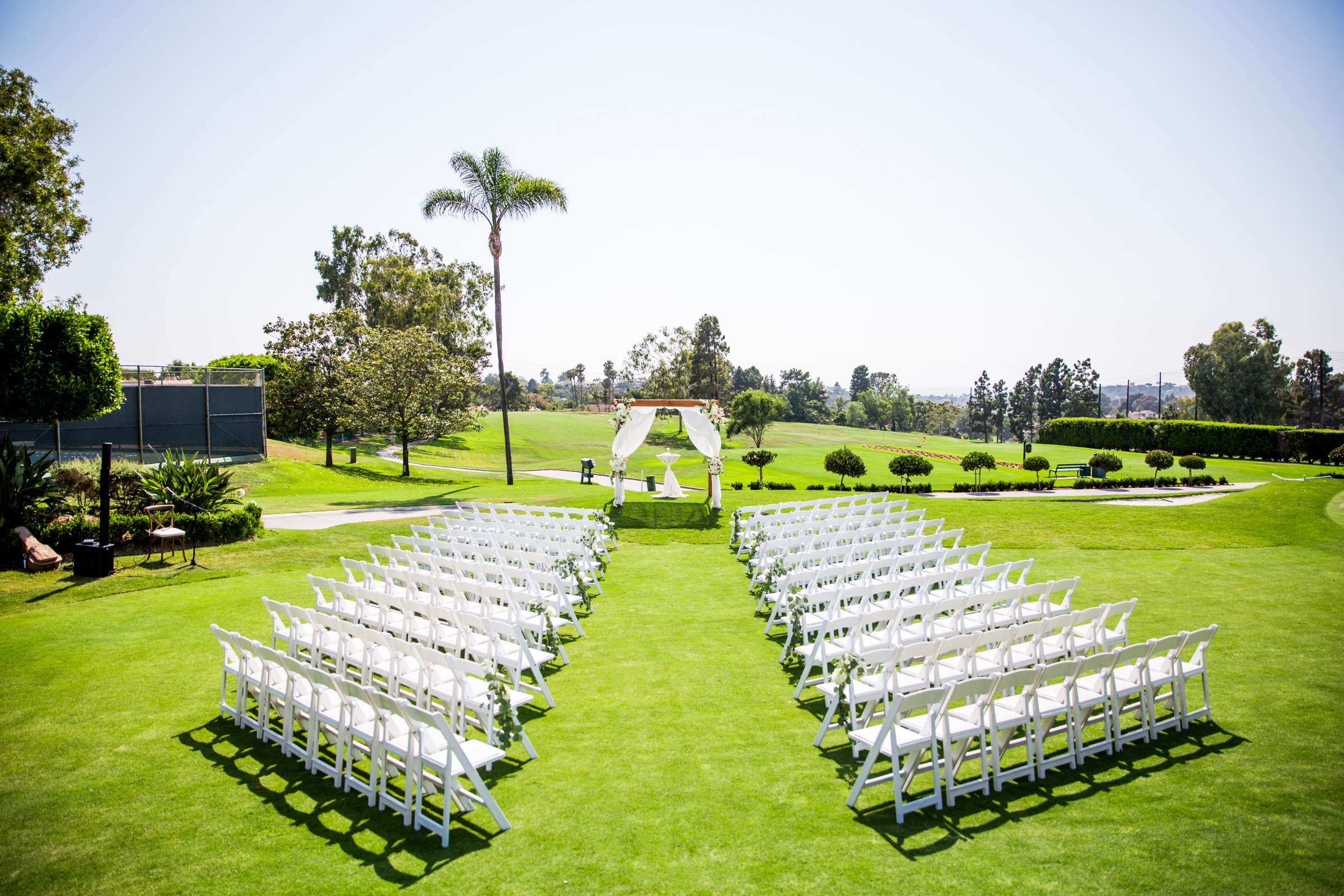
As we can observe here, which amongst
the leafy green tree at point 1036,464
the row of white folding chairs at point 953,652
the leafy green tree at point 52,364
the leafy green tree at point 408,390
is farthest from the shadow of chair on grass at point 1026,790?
the leafy green tree at point 408,390

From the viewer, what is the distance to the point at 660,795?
5.35 metres

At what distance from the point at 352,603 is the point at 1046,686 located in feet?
25.4

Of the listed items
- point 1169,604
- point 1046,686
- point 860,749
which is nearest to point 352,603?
point 860,749

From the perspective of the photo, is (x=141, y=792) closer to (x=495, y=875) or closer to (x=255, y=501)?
(x=495, y=875)

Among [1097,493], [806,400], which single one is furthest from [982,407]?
[1097,493]

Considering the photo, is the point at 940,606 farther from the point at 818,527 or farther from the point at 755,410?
the point at 755,410

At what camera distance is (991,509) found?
19625mm

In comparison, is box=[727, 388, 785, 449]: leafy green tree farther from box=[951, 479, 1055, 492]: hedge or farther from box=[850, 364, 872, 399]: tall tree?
box=[850, 364, 872, 399]: tall tree

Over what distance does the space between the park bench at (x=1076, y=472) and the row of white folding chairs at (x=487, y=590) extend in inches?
958

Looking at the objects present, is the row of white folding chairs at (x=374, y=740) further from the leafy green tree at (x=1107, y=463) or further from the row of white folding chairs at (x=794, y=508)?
the leafy green tree at (x=1107, y=463)

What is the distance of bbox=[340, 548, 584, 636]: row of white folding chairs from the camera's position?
8383 millimetres

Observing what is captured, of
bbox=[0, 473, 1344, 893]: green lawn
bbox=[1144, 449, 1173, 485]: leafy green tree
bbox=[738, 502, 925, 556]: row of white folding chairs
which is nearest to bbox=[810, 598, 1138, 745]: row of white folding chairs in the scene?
bbox=[0, 473, 1344, 893]: green lawn

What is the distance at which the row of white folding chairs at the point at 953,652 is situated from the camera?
6.15 meters

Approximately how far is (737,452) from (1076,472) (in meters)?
25.4
